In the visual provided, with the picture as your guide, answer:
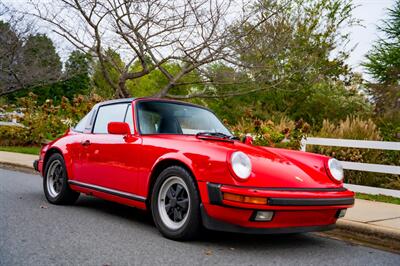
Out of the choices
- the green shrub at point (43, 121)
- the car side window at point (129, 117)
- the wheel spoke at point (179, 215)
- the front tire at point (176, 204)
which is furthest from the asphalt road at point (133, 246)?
the green shrub at point (43, 121)

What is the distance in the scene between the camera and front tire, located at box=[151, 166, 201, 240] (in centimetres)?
439

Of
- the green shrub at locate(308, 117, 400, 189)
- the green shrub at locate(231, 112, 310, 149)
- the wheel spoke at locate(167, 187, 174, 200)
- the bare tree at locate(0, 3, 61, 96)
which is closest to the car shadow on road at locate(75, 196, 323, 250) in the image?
the wheel spoke at locate(167, 187, 174, 200)

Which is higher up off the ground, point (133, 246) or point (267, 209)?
point (267, 209)

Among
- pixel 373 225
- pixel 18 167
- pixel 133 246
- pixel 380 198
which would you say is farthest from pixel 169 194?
pixel 18 167

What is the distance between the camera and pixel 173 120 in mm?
5570

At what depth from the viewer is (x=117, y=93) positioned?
1198 cm

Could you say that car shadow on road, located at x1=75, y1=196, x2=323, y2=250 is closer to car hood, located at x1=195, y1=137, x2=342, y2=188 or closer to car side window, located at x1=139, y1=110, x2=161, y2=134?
car hood, located at x1=195, y1=137, x2=342, y2=188

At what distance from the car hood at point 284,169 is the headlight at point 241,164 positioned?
5cm

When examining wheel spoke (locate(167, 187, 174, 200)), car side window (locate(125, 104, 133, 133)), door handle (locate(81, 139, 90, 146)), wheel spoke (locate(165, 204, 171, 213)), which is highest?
car side window (locate(125, 104, 133, 133))

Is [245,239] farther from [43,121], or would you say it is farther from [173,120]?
[43,121]

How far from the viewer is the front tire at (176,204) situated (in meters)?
4.39

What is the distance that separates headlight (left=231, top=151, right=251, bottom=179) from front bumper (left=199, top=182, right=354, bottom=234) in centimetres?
15

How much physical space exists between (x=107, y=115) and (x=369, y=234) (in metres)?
3.50

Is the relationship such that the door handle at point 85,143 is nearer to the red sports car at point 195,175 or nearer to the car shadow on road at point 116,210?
the red sports car at point 195,175
